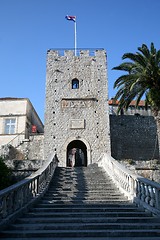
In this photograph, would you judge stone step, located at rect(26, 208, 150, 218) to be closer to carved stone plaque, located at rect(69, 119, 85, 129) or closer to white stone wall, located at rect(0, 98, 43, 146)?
carved stone plaque, located at rect(69, 119, 85, 129)

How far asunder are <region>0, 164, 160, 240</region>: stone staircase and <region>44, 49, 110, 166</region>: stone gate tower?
35.6 ft

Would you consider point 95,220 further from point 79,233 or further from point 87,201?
point 87,201

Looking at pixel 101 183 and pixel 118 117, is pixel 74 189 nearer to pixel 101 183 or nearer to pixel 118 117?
pixel 101 183

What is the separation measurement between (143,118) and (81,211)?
19999 mm

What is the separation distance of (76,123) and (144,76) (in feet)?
25.6

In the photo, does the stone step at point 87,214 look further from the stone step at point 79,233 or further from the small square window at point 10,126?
the small square window at point 10,126

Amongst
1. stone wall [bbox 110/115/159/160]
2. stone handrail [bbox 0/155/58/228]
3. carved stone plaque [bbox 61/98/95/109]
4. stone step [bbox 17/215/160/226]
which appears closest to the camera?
stone handrail [bbox 0/155/58/228]

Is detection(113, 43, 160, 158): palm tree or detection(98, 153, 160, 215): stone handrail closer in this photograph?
detection(98, 153, 160, 215): stone handrail

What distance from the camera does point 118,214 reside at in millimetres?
5695

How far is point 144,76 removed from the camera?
13.9m

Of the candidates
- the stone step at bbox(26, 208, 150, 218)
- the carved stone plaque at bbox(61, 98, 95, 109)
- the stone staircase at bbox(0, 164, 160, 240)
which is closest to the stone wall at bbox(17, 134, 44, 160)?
the carved stone plaque at bbox(61, 98, 95, 109)

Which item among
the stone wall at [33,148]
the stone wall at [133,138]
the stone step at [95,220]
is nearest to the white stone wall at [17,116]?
the stone wall at [33,148]

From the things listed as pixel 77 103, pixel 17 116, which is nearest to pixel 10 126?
pixel 17 116

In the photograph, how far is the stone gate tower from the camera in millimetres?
19234
